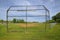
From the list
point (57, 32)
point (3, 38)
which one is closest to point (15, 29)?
point (3, 38)

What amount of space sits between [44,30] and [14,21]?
0.63 metres

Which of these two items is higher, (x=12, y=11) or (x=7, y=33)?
(x=12, y=11)

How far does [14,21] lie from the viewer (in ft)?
8.54

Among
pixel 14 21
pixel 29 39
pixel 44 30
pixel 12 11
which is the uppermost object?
pixel 12 11

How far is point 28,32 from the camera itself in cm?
262

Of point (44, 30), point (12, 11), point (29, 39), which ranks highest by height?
point (12, 11)

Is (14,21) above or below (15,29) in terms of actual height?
above

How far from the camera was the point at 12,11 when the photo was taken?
272 centimetres

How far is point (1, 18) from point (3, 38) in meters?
0.40

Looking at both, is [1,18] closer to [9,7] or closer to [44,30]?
[9,7]

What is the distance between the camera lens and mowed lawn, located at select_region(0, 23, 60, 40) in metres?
2.57

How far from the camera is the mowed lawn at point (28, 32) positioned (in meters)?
2.57

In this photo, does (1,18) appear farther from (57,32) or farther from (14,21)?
(57,32)

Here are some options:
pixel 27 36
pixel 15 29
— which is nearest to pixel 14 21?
pixel 15 29
